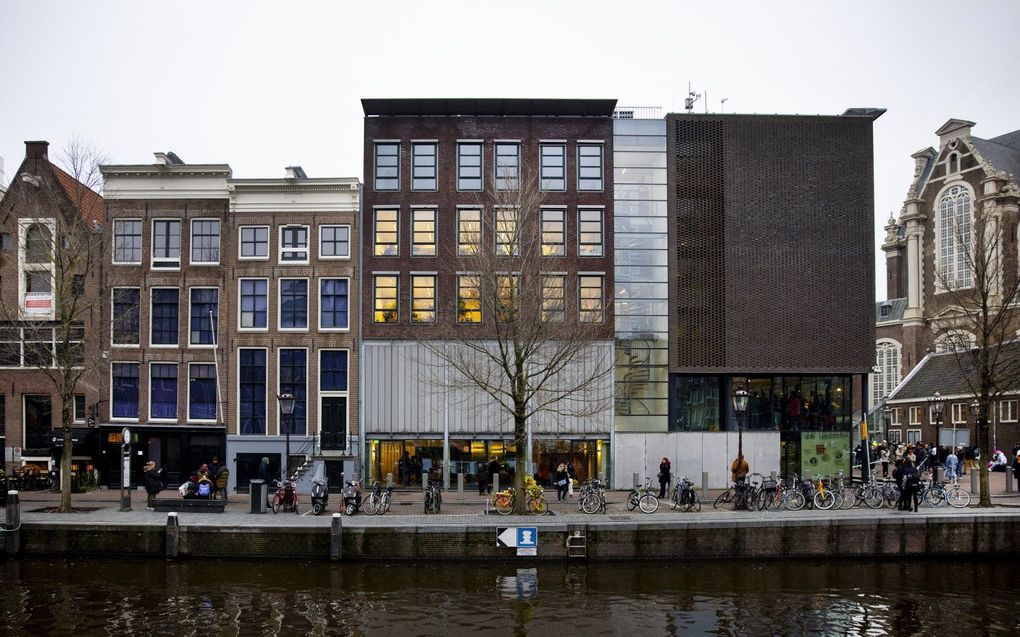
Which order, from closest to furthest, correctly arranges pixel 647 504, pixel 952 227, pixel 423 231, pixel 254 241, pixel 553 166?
pixel 647 504 < pixel 254 241 < pixel 423 231 < pixel 553 166 < pixel 952 227

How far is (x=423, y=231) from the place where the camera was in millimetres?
40094

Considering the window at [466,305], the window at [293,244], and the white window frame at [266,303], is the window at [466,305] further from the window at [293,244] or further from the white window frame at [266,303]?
the white window frame at [266,303]

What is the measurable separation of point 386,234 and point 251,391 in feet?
30.2

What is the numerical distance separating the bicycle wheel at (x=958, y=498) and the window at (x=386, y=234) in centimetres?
2413

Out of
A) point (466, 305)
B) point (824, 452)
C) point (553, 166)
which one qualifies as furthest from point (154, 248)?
point (824, 452)

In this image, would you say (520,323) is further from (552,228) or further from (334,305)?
(334,305)

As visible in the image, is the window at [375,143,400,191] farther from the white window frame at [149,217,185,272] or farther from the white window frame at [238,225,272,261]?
the white window frame at [149,217,185,272]

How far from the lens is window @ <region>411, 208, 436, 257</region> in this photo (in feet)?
131

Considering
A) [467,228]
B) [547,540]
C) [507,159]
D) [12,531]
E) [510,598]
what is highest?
[507,159]

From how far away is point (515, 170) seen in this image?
132 feet

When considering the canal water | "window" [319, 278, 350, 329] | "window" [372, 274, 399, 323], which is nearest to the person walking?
the canal water

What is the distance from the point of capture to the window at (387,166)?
132ft

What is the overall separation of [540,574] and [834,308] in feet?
72.3

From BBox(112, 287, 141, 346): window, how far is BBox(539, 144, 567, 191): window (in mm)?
19262
